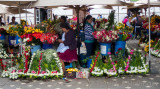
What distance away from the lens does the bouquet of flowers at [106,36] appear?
6598 millimetres

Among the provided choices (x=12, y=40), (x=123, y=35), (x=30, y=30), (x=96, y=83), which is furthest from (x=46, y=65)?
(x=12, y=40)

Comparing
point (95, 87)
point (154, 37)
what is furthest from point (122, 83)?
point (154, 37)

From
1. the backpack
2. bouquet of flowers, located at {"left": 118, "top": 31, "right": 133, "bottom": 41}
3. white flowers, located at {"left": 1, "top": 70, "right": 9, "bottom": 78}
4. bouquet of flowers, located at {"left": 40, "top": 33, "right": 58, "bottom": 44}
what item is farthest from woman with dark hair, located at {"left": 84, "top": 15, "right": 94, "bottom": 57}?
the backpack

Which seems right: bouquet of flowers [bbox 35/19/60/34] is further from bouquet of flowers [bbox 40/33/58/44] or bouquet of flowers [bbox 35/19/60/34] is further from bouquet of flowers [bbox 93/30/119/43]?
bouquet of flowers [bbox 93/30/119/43]

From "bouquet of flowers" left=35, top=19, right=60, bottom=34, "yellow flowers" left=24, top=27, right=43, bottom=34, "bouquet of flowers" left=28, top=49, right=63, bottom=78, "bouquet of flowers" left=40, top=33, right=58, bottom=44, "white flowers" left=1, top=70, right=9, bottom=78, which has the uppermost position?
"bouquet of flowers" left=35, top=19, right=60, bottom=34

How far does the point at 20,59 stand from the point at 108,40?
2796 millimetres

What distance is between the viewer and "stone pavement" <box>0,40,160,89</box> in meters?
5.79

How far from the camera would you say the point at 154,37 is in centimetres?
1069

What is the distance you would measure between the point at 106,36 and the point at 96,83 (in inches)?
55.9

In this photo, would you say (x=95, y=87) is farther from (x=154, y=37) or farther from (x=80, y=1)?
(x=154, y=37)

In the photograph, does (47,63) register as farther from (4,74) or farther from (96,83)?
(96,83)

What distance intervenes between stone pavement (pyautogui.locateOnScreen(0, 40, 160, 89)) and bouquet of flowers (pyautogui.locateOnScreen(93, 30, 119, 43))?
1113 millimetres

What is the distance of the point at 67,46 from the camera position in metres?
6.71

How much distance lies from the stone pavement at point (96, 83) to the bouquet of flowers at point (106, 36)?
1113 millimetres
